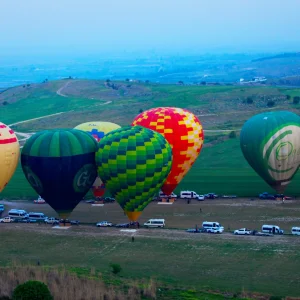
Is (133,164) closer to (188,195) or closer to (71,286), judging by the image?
(188,195)

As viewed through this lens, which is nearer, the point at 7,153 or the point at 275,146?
the point at 7,153

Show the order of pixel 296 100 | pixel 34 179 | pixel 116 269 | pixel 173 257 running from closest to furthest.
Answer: pixel 116 269 → pixel 173 257 → pixel 34 179 → pixel 296 100

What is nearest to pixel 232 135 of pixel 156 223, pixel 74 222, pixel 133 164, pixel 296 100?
pixel 296 100

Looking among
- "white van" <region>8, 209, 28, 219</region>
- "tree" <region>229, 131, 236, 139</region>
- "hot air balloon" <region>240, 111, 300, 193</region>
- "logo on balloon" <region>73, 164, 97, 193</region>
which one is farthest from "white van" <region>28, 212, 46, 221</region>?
"tree" <region>229, 131, 236, 139</region>

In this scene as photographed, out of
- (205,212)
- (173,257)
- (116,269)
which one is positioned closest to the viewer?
(116,269)

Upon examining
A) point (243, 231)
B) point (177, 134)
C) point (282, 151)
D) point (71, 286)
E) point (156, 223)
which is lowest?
point (156, 223)

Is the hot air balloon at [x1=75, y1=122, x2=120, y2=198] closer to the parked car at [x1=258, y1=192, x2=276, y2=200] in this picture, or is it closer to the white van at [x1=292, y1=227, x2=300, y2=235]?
the parked car at [x1=258, y1=192, x2=276, y2=200]
